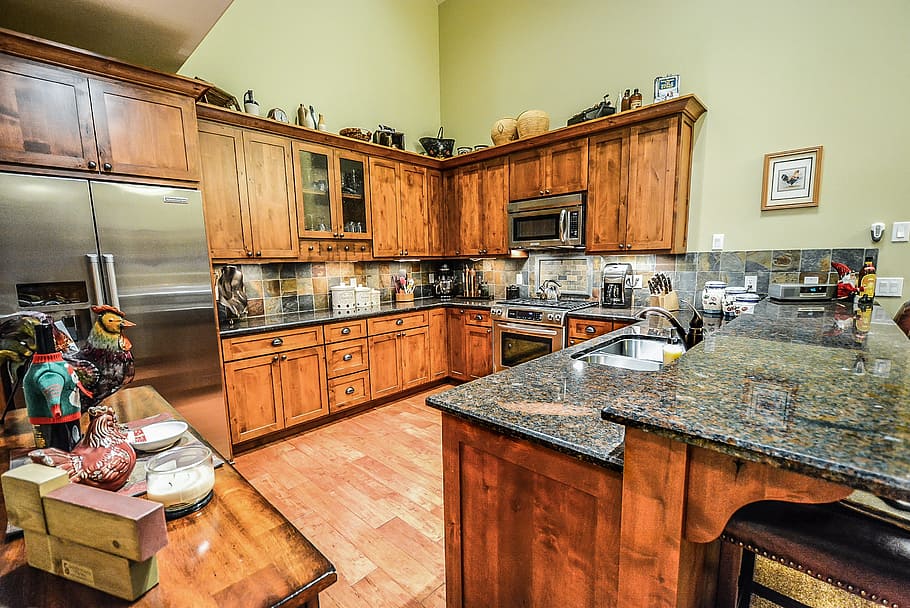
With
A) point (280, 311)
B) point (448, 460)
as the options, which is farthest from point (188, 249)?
point (448, 460)

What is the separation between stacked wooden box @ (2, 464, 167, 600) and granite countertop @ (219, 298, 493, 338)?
222 cm

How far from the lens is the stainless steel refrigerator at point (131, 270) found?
192 cm

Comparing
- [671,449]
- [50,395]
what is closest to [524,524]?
[671,449]

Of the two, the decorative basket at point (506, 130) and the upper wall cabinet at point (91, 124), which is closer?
the upper wall cabinet at point (91, 124)

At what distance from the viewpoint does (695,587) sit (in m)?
0.86

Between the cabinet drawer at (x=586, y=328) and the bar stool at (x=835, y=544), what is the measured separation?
218cm

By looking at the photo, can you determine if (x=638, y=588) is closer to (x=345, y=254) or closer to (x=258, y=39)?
(x=345, y=254)

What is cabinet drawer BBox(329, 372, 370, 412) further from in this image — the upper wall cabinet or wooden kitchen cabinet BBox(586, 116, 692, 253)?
wooden kitchen cabinet BBox(586, 116, 692, 253)

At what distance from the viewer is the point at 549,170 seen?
11.8 feet

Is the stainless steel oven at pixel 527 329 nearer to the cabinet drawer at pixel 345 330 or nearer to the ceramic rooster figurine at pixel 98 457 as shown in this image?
the cabinet drawer at pixel 345 330

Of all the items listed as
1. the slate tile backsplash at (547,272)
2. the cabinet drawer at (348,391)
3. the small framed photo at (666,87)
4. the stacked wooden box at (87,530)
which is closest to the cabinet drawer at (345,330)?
the cabinet drawer at (348,391)

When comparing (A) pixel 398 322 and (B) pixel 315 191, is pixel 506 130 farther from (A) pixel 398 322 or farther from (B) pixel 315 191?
(A) pixel 398 322

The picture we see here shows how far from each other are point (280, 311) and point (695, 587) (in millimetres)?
3491

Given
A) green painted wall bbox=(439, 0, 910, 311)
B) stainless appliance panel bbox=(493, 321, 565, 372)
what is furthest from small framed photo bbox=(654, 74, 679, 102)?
stainless appliance panel bbox=(493, 321, 565, 372)
